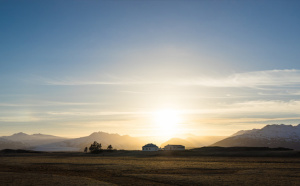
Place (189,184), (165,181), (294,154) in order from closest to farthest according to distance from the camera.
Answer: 1. (189,184)
2. (165,181)
3. (294,154)

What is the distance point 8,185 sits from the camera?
3478cm

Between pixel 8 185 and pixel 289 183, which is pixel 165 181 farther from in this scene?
pixel 8 185

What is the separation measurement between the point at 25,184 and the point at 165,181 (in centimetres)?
1964

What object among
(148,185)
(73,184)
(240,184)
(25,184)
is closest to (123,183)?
(148,185)

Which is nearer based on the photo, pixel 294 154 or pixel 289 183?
pixel 289 183

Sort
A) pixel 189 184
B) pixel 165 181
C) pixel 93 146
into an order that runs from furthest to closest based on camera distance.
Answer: pixel 93 146
pixel 165 181
pixel 189 184

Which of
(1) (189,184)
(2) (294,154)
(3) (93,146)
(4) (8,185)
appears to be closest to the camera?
(4) (8,185)

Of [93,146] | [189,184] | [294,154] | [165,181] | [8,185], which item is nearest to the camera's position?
[8,185]

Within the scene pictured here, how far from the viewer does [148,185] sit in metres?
38.1

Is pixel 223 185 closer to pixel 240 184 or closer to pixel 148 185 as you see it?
pixel 240 184

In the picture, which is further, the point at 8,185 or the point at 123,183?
the point at 123,183

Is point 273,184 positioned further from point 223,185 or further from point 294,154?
point 294,154

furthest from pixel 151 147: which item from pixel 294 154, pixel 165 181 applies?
pixel 165 181

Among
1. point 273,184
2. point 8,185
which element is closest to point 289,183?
point 273,184
